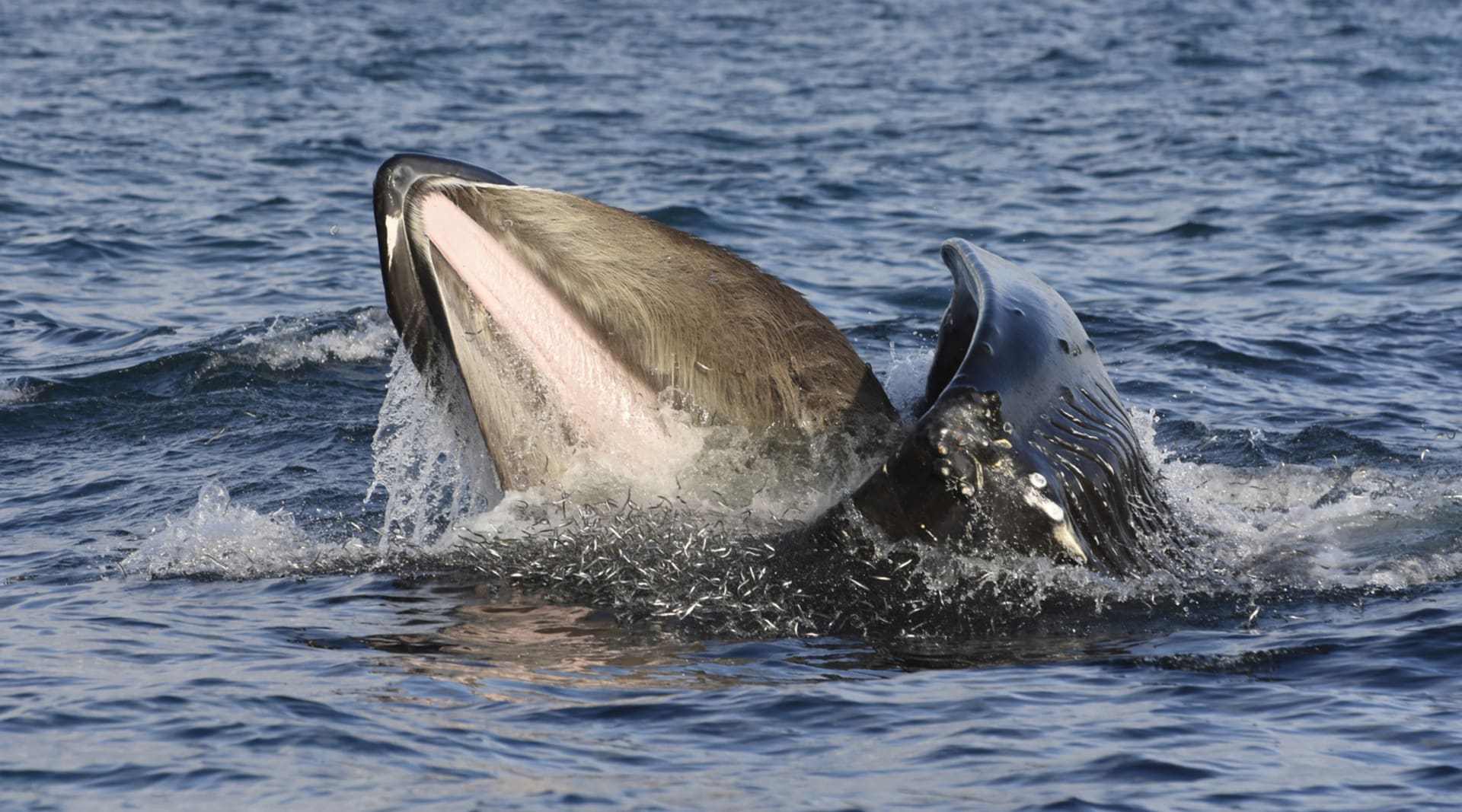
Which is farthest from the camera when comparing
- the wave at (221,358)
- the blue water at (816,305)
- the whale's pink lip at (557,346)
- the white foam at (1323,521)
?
the wave at (221,358)

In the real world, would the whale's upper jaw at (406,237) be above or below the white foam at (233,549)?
above

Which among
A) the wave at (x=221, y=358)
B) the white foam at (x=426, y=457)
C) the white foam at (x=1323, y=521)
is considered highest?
the white foam at (x=426, y=457)

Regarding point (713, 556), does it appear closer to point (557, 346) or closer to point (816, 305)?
point (557, 346)

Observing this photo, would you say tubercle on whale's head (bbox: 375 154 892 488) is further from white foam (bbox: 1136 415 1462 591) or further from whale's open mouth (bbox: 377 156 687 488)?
white foam (bbox: 1136 415 1462 591)

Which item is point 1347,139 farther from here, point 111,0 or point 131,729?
point 111,0

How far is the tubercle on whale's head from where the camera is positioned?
668cm

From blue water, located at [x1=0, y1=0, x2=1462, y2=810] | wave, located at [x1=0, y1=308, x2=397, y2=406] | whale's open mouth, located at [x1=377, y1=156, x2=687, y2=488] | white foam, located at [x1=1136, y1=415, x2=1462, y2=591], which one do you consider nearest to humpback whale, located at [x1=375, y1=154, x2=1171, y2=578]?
whale's open mouth, located at [x1=377, y1=156, x2=687, y2=488]

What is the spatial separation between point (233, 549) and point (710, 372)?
2.95m

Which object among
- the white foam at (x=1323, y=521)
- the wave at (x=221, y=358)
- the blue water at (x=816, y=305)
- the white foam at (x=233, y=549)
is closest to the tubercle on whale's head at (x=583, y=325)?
the blue water at (x=816, y=305)

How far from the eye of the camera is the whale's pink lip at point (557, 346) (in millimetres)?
6680

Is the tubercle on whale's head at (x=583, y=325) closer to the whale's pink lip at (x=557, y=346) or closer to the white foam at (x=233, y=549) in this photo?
the whale's pink lip at (x=557, y=346)

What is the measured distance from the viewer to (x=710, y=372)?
22.9 ft

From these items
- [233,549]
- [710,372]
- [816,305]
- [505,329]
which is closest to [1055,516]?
[710,372]

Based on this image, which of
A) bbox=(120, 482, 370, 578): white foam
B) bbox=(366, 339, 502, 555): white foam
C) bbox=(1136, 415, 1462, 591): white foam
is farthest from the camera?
bbox=(120, 482, 370, 578): white foam
